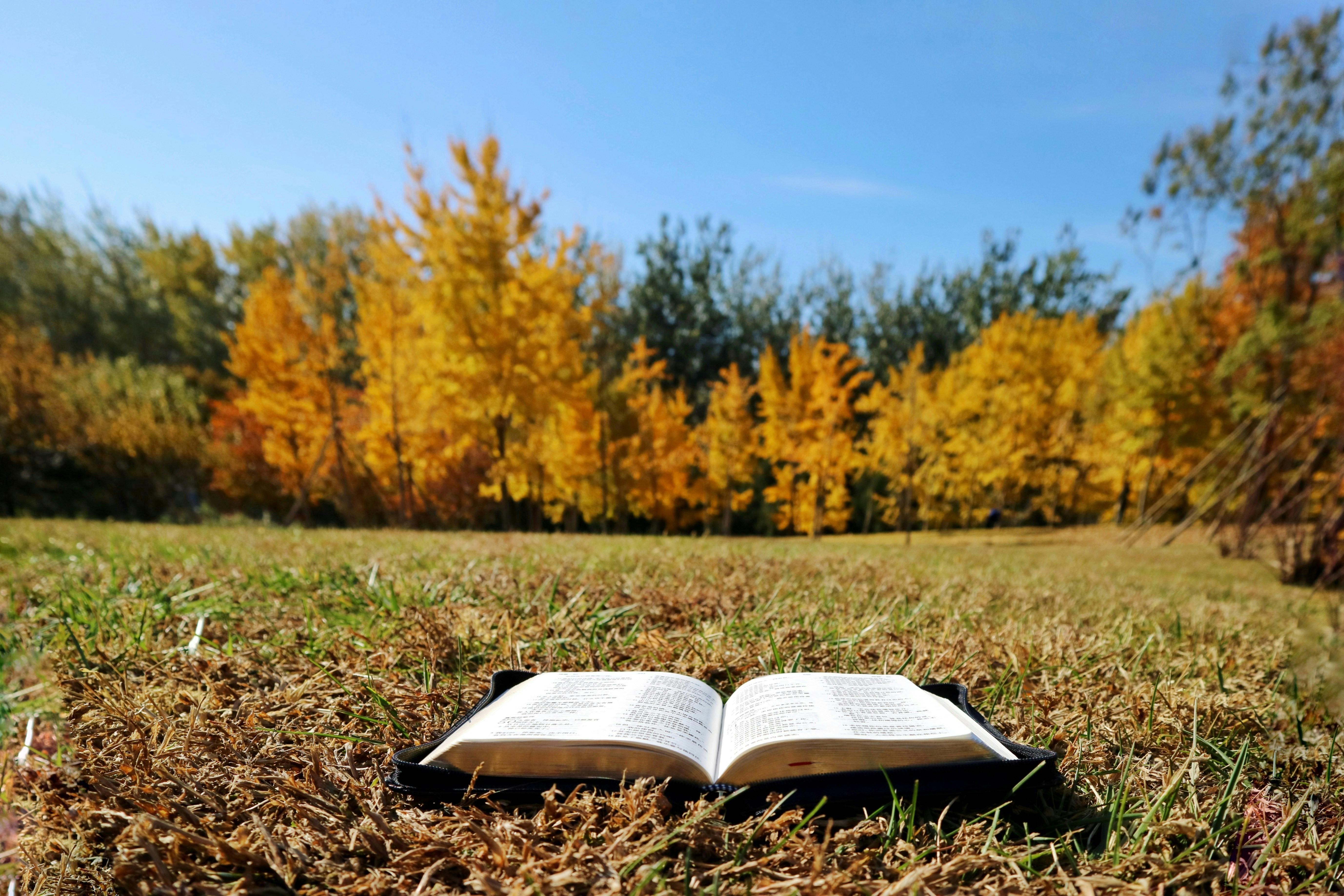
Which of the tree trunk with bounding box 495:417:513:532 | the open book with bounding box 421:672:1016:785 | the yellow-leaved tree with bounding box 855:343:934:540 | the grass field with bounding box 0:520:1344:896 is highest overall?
the yellow-leaved tree with bounding box 855:343:934:540

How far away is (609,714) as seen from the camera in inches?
43.3

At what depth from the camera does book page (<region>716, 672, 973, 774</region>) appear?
1.03 meters

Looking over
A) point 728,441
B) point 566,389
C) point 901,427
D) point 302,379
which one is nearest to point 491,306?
point 566,389

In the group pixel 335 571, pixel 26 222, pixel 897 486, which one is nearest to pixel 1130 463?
pixel 897 486

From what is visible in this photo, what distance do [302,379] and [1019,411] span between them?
20.7 metres

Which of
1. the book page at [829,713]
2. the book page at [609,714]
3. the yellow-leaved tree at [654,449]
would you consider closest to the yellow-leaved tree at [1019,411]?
the yellow-leaved tree at [654,449]

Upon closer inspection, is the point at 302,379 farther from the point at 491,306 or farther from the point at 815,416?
the point at 815,416

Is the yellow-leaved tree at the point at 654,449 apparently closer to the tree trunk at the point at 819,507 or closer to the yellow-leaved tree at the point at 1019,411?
the tree trunk at the point at 819,507

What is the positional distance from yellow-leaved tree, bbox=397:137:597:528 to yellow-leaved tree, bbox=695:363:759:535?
28.2 feet

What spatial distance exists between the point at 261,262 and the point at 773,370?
23975mm

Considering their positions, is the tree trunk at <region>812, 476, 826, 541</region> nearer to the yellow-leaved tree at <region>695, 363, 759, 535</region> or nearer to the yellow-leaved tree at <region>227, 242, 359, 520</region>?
the yellow-leaved tree at <region>695, 363, 759, 535</region>

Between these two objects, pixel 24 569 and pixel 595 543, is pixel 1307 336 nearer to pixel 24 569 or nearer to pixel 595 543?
pixel 595 543

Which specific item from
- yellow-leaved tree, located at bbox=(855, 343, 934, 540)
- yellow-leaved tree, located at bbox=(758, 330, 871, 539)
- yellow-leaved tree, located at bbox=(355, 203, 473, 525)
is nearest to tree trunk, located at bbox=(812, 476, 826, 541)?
yellow-leaved tree, located at bbox=(758, 330, 871, 539)

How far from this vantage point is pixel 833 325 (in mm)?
36469
